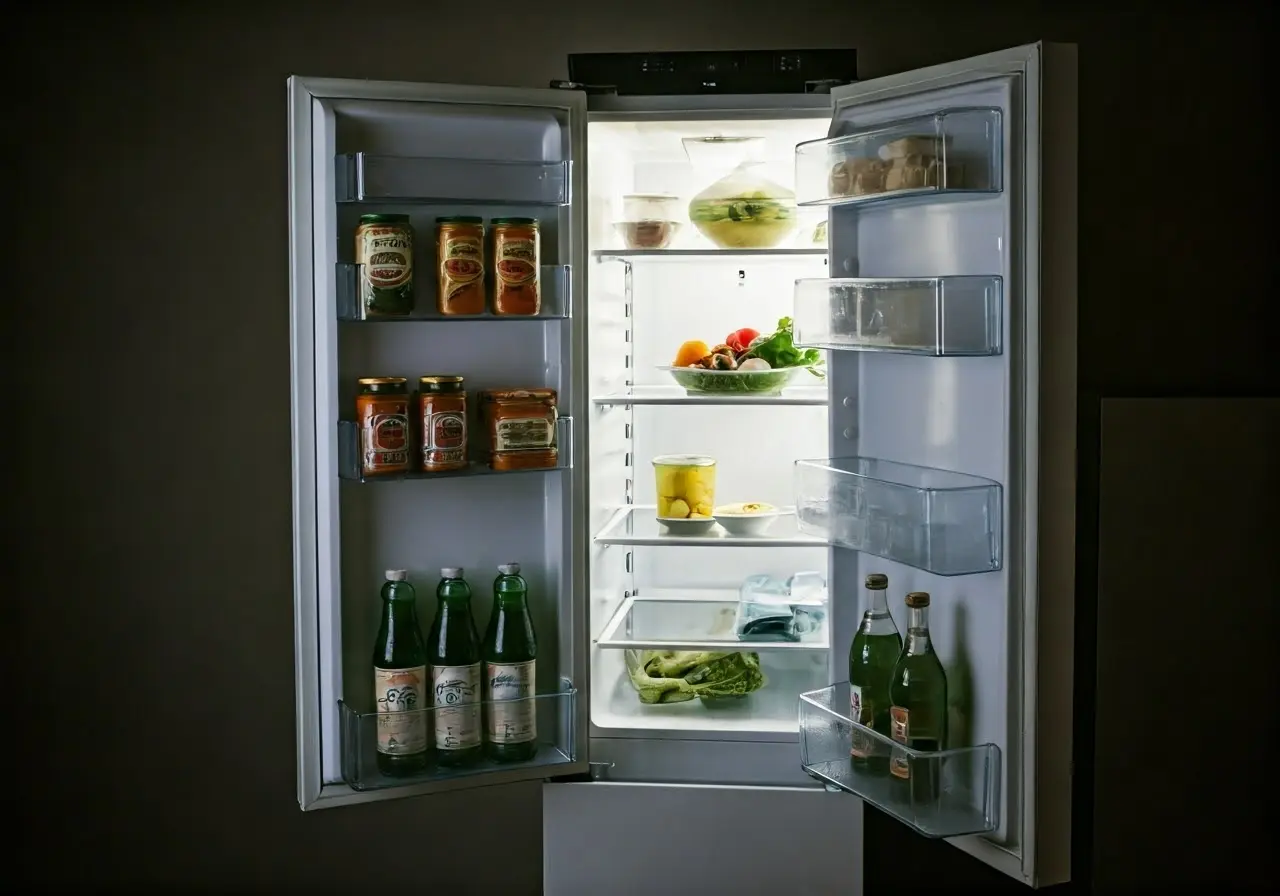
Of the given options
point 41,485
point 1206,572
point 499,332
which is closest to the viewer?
→ point 499,332

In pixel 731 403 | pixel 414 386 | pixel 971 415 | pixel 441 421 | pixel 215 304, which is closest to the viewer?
pixel 971 415

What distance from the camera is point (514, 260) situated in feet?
5.97

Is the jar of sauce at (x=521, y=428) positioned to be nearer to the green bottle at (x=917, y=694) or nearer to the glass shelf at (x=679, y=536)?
the glass shelf at (x=679, y=536)

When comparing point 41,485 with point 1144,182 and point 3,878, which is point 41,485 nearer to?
point 3,878

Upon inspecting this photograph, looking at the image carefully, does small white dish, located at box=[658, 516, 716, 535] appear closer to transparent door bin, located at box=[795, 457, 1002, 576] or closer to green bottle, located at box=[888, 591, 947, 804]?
transparent door bin, located at box=[795, 457, 1002, 576]

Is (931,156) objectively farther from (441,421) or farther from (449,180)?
(441,421)

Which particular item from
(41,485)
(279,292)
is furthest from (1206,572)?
(41,485)

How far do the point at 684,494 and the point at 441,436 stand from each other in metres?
0.53

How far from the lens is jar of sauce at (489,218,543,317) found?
1819mm

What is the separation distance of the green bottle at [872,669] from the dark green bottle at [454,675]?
59cm

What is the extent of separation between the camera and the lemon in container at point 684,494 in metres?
2.16

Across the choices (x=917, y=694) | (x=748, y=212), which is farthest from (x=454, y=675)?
(x=748, y=212)

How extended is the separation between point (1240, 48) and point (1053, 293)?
4.29 ft

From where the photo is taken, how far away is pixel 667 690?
2205mm
